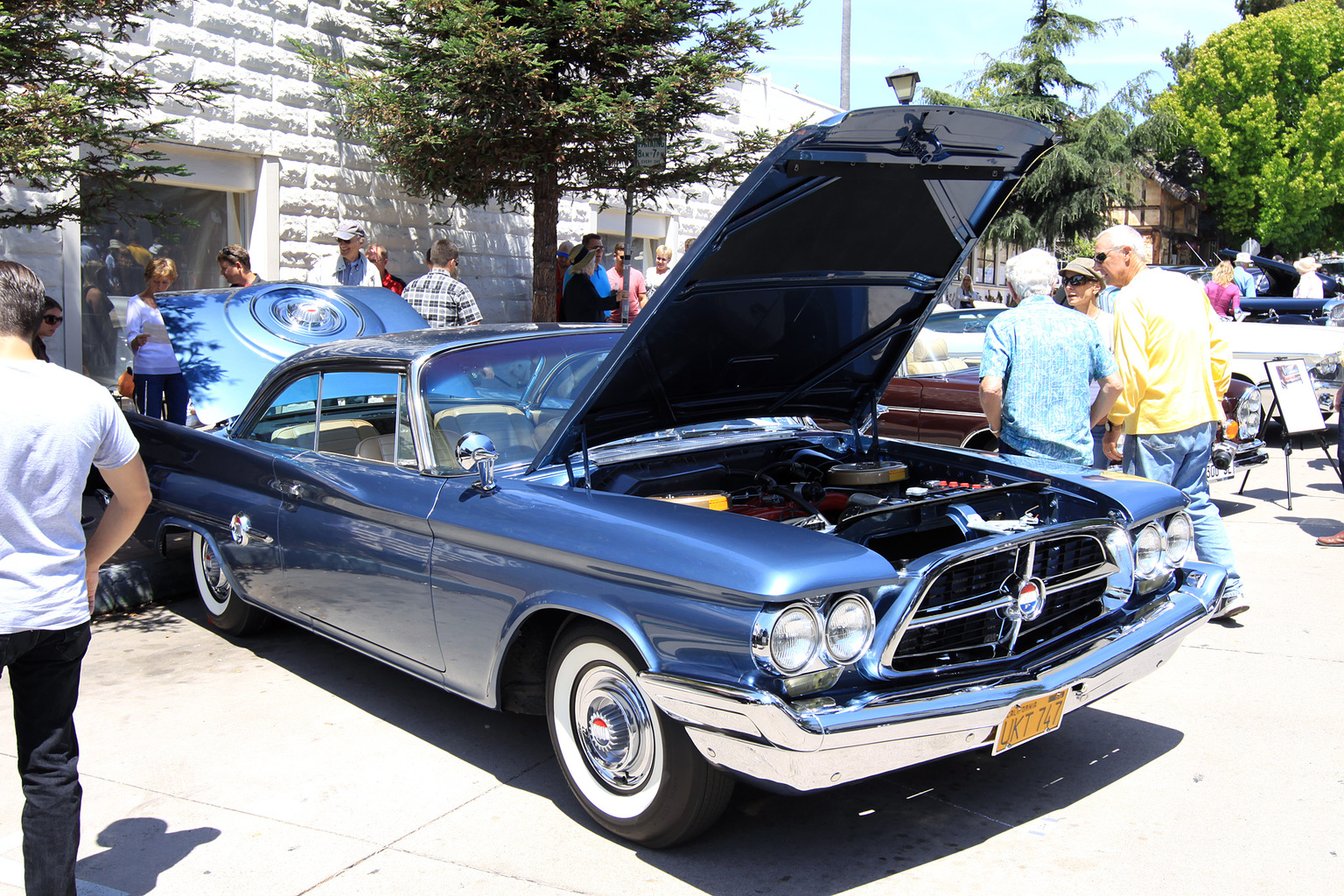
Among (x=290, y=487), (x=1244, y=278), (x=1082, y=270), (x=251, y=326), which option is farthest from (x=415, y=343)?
(x=1244, y=278)

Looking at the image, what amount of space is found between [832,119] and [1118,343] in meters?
2.66

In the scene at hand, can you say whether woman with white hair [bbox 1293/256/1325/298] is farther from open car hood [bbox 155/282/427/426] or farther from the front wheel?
the front wheel

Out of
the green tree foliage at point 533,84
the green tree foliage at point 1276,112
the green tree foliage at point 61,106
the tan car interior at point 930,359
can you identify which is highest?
the green tree foliage at point 1276,112

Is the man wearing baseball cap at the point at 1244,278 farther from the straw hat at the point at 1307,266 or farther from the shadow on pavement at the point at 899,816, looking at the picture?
the shadow on pavement at the point at 899,816

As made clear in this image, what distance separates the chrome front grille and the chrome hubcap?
0.74m

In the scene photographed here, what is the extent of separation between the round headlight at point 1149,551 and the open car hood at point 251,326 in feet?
12.7

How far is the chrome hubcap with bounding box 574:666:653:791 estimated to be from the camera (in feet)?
10.2

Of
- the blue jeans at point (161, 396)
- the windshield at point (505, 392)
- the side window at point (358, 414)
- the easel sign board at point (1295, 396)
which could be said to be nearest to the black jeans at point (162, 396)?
the blue jeans at point (161, 396)

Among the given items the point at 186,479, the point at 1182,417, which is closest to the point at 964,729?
the point at 1182,417

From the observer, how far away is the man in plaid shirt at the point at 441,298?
7.70m

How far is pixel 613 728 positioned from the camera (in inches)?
126

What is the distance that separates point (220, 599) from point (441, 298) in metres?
3.07

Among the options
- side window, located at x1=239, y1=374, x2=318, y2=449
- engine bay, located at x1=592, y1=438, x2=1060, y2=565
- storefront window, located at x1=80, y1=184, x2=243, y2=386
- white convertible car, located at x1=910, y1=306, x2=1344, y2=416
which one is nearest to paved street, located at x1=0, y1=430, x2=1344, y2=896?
engine bay, located at x1=592, y1=438, x2=1060, y2=565

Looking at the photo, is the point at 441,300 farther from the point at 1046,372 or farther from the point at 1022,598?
the point at 1022,598
